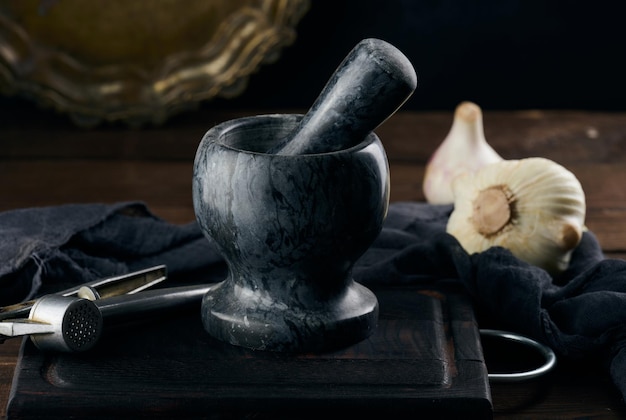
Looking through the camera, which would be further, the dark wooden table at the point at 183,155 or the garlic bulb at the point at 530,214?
the dark wooden table at the point at 183,155

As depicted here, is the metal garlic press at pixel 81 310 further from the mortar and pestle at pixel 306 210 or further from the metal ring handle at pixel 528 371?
the metal ring handle at pixel 528 371

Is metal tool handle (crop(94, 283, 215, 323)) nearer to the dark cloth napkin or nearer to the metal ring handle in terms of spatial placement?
the dark cloth napkin

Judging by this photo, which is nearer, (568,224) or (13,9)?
(568,224)

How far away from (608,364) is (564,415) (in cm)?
9

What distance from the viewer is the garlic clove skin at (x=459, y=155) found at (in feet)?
4.28

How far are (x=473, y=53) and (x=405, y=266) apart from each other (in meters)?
0.84

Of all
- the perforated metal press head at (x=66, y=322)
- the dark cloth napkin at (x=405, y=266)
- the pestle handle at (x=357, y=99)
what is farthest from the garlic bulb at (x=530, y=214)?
the perforated metal press head at (x=66, y=322)

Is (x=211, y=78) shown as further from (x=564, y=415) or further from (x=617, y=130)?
(x=564, y=415)

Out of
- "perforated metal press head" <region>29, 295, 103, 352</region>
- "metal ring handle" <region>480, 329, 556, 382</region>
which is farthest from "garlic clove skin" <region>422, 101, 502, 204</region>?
"perforated metal press head" <region>29, 295, 103, 352</region>

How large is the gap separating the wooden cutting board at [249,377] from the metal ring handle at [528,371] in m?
0.04

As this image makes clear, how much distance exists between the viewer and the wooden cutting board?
72cm

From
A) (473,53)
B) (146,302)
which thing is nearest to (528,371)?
(146,302)

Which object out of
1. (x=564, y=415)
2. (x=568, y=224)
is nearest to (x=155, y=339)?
(x=564, y=415)

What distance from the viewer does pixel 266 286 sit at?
2.68 ft
